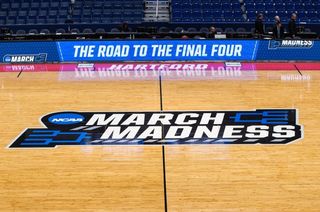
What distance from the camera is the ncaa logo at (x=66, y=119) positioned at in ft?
44.1

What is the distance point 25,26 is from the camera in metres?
24.7

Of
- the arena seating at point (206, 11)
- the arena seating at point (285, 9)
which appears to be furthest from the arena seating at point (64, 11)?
the arena seating at point (285, 9)

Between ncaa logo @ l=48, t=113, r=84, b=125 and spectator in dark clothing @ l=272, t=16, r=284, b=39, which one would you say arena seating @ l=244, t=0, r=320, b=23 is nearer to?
spectator in dark clothing @ l=272, t=16, r=284, b=39

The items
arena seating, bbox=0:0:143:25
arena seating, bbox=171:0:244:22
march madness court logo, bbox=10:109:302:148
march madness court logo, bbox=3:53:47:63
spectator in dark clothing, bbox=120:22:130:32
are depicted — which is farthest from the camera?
arena seating, bbox=0:0:143:25

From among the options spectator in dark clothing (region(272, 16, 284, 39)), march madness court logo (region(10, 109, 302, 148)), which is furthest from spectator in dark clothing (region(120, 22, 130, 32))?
march madness court logo (region(10, 109, 302, 148))

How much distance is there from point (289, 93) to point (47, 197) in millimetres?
8920

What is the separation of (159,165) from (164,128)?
2.21 meters

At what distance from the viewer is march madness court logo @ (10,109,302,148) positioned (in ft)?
39.8

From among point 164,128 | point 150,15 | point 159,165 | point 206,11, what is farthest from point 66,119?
point 150,15

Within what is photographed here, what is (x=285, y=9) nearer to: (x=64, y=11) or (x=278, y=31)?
(x=278, y=31)

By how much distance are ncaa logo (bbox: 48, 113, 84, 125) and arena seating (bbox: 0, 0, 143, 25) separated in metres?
12.6

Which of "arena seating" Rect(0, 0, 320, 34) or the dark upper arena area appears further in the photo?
"arena seating" Rect(0, 0, 320, 34)

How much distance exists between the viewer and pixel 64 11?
2642 centimetres

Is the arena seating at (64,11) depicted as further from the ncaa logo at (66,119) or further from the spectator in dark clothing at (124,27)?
the ncaa logo at (66,119)
